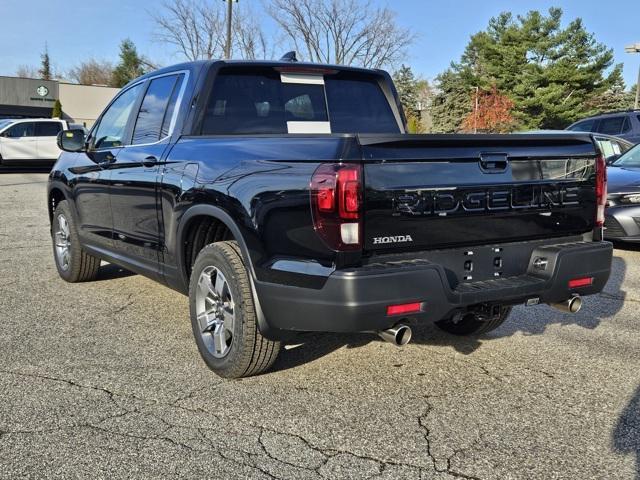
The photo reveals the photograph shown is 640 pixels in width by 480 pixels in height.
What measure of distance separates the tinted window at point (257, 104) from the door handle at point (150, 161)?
1.37 feet

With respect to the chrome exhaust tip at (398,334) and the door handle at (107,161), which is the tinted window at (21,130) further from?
the chrome exhaust tip at (398,334)

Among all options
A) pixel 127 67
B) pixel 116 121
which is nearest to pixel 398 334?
pixel 116 121

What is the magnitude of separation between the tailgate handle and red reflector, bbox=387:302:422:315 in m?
0.85

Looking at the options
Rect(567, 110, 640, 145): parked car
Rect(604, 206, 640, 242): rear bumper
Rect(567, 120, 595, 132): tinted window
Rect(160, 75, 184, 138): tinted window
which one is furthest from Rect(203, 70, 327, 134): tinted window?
Rect(567, 120, 595, 132): tinted window

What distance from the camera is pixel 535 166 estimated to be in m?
3.51

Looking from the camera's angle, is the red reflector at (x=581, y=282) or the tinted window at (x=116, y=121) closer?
the red reflector at (x=581, y=282)

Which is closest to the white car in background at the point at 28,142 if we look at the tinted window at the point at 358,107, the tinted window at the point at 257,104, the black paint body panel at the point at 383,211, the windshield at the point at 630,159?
the windshield at the point at 630,159

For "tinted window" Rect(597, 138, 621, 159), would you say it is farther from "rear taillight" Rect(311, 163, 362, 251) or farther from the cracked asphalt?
"rear taillight" Rect(311, 163, 362, 251)

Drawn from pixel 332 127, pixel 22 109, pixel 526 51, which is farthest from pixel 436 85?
pixel 332 127

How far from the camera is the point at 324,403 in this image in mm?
3385

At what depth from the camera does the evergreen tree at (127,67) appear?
70.6m

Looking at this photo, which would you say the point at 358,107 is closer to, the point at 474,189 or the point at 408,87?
the point at 474,189

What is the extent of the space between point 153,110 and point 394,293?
2.70 metres

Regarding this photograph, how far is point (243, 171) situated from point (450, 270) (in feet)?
3.96
